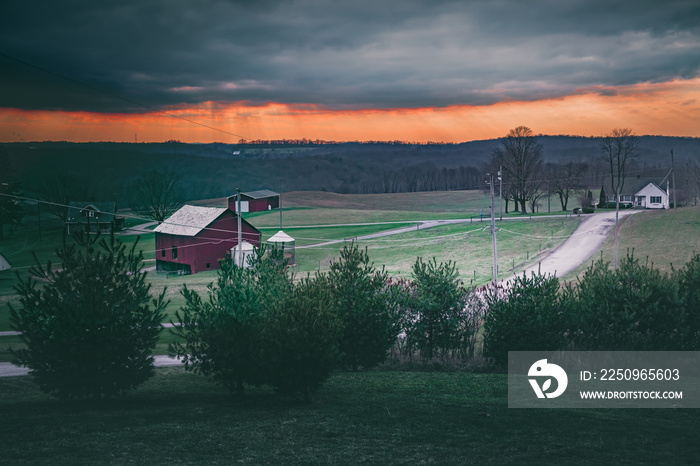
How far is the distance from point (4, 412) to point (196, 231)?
4854 cm

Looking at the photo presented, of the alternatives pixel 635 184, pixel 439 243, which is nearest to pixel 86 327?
pixel 439 243

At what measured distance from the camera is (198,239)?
64.1 metres

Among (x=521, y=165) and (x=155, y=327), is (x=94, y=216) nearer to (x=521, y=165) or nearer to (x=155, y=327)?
(x=521, y=165)

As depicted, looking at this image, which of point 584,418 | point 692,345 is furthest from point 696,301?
point 584,418

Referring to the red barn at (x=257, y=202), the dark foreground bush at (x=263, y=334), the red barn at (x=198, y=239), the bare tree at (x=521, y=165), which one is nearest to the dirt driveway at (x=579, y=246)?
the bare tree at (x=521, y=165)

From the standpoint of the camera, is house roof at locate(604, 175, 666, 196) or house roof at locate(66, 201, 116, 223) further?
house roof at locate(604, 175, 666, 196)

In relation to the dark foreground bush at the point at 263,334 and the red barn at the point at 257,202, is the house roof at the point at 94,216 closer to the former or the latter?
the red barn at the point at 257,202

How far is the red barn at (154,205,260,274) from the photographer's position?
211 feet

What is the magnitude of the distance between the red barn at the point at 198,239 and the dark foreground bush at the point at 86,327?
46518mm

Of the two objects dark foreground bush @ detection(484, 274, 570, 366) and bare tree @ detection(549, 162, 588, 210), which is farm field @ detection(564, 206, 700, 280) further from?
dark foreground bush @ detection(484, 274, 570, 366)

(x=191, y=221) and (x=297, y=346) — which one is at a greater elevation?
(x=191, y=221)

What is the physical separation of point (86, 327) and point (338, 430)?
8.35 meters

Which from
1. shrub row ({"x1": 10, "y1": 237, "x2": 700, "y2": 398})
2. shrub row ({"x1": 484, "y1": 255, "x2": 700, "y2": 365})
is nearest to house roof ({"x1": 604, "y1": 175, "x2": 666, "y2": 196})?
shrub row ({"x1": 484, "y1": 255, "x2": 700, "y2": 365})

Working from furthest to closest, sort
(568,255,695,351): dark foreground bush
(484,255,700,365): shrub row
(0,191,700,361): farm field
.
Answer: (0,191,700,361): farm field < (568,255,695,351): dark foreground bush < (484,255,700,365): shrub row
